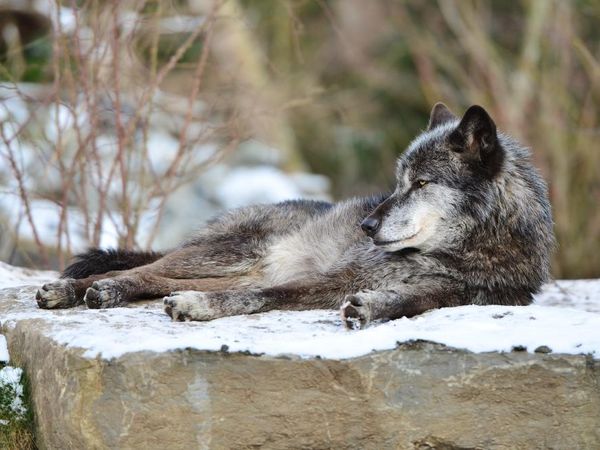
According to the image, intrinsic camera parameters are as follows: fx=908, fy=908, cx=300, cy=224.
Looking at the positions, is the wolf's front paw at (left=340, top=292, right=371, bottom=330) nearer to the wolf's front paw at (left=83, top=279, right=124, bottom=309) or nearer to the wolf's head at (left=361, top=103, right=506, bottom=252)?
the wolf's head at (left=361, top=103, right=506, bottom=252)

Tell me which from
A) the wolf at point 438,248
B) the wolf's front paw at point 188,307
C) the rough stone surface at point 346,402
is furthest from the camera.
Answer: the wolf at point 438,248

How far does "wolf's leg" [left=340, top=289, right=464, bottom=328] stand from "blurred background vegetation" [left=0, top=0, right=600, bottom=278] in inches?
98.7

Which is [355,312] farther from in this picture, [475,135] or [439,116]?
[439,116]

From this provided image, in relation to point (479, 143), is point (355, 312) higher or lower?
lower

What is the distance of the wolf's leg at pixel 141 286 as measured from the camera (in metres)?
4.34

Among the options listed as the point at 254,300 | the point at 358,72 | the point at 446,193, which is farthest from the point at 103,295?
the point at 358,72

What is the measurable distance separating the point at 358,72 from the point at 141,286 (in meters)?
12.2

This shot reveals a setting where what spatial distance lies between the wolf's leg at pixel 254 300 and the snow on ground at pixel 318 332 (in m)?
0.10

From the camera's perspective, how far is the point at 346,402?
345 cm

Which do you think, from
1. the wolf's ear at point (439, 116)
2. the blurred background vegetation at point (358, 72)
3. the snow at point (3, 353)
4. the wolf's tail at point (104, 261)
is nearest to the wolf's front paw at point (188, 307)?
the snow at point (3, 353)

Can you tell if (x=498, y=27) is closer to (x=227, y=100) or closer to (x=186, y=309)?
(x=227, y=100)

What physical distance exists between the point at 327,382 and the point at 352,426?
199 millimetres

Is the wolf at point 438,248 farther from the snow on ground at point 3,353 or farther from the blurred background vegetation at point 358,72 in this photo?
the blurred background vegetation at point 358,72

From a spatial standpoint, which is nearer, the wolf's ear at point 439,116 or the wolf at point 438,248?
the wolf at point 438,248
